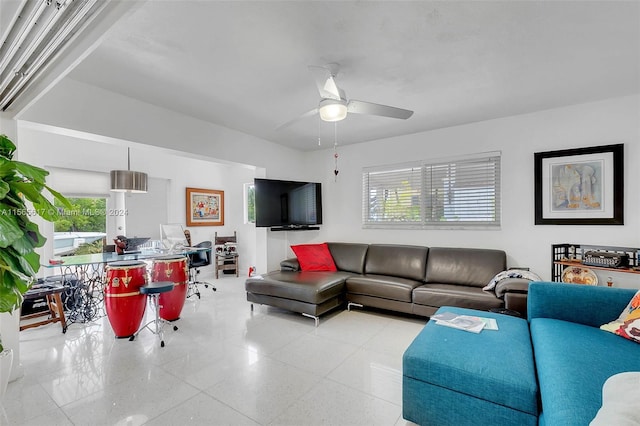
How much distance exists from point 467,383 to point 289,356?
5.06 ft

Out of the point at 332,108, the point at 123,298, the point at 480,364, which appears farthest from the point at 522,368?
the point at 123,298

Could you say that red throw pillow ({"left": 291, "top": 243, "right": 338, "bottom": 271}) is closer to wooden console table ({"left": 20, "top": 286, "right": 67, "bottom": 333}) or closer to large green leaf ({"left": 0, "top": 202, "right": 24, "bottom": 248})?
wooden console table ({"left": 20, "top": 286, "right": 67, "bottom": 333})

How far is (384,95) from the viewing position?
2.79 meters

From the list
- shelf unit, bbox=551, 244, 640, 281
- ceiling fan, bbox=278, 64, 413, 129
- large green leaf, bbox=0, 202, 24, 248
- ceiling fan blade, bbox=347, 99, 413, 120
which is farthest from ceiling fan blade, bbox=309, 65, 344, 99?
shelf unit, bbox=551, 244, 640, 281

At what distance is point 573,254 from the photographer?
3.04 meters

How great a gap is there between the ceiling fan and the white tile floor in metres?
2.10

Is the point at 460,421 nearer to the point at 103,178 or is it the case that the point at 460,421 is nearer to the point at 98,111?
the point at 98,111

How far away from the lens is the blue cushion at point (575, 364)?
112cm

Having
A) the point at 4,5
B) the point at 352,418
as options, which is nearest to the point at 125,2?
the point at 4,5

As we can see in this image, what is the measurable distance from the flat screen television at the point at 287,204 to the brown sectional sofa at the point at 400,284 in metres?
0.73

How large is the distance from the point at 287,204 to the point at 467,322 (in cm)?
311

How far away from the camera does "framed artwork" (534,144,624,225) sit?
9.40 ft

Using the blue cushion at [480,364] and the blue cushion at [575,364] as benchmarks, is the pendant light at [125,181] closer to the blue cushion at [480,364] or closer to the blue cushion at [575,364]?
the blue cushion at [480,364]

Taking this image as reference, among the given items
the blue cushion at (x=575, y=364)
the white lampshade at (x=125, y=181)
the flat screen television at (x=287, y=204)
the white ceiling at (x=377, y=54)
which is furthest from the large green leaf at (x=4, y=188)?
the white lampshade at (x=125, y=181)
